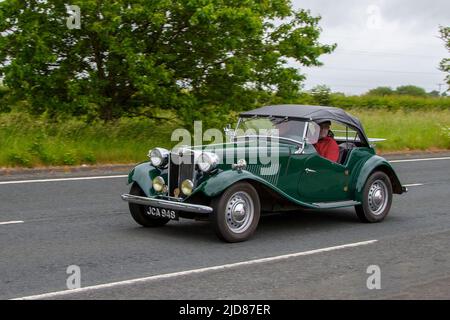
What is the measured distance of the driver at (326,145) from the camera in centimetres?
970

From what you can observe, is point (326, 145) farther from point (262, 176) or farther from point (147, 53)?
point (147, 53)

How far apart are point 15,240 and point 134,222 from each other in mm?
1857

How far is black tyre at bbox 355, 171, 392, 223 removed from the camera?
32.5ft

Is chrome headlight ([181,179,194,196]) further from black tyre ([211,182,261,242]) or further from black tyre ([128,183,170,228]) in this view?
black tyre ([128,183,170,228])

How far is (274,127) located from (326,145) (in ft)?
2.62

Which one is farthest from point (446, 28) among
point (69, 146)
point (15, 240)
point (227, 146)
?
point (15, 240)

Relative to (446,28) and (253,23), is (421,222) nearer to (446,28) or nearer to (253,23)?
(253,23)

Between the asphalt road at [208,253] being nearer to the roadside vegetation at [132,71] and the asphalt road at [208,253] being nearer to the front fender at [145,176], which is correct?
the front fender at [145,176]

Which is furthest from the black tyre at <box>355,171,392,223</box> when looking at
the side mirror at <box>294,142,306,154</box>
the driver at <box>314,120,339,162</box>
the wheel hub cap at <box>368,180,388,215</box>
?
the side mirror at <box>294,142,306,154</box>

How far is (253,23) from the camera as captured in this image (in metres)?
16.2

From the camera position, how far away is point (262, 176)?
880cm

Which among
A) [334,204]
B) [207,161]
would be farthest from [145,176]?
[334,204]

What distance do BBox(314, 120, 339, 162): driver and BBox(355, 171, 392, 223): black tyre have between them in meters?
0.63
